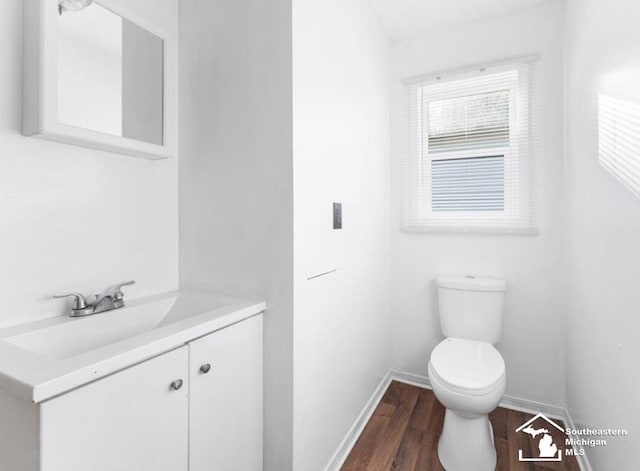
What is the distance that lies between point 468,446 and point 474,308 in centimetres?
72

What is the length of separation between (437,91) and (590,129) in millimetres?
994

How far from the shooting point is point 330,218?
1496 mm

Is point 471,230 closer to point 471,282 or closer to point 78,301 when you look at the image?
point 471,282

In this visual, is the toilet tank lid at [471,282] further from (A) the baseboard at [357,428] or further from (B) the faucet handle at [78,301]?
(B) the faucet handle at [78,301]

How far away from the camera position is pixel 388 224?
2297 mm

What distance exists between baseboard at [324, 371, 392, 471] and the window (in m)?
1.10

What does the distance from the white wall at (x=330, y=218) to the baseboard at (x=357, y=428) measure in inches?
1.8

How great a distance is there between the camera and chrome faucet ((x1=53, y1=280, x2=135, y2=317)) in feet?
3.52

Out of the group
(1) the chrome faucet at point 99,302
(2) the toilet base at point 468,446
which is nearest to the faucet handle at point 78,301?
(1) the chrome faucet at point 99,302

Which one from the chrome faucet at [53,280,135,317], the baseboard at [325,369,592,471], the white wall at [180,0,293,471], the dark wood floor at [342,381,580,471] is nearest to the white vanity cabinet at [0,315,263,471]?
the white wall at [180,0,293,471]

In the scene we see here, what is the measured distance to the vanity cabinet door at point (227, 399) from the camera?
99 centimetres

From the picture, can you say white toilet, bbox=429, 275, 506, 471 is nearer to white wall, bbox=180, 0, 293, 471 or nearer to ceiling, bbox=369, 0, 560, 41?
white wall, bbox=180, 0, 293, 471

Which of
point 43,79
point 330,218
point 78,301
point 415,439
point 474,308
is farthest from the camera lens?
point 474,308

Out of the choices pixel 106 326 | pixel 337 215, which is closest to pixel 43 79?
pixel 106 326
